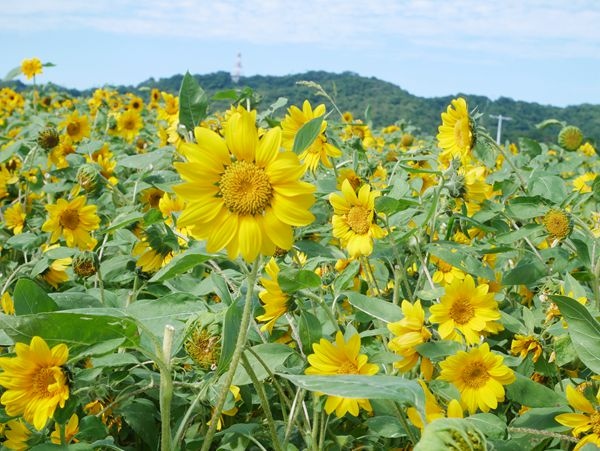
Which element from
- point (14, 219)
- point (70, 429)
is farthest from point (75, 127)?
point (70, 429)

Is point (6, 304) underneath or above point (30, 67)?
underneath

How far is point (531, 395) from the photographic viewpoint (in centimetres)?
112

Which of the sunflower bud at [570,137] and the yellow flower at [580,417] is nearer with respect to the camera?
the yellow flower at [580,417]

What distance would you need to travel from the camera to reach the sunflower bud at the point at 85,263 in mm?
1631

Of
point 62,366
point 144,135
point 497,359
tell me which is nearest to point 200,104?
point 62,366

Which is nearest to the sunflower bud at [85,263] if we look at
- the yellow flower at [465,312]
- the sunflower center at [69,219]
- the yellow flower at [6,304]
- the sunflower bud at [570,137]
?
the yellow flower at [6,304]

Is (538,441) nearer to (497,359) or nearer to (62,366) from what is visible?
(497,359)

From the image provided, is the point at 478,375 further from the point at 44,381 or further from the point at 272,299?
the point at 44,381

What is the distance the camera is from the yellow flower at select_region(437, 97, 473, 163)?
1570 mm

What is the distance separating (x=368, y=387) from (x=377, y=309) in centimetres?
47

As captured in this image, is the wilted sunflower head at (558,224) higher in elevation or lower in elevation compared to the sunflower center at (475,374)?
higher

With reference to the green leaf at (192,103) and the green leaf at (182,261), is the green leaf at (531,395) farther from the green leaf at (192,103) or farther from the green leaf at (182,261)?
the green leaf at (192,103)

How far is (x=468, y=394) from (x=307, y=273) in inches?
13.0

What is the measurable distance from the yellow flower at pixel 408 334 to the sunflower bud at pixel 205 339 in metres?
0.29
